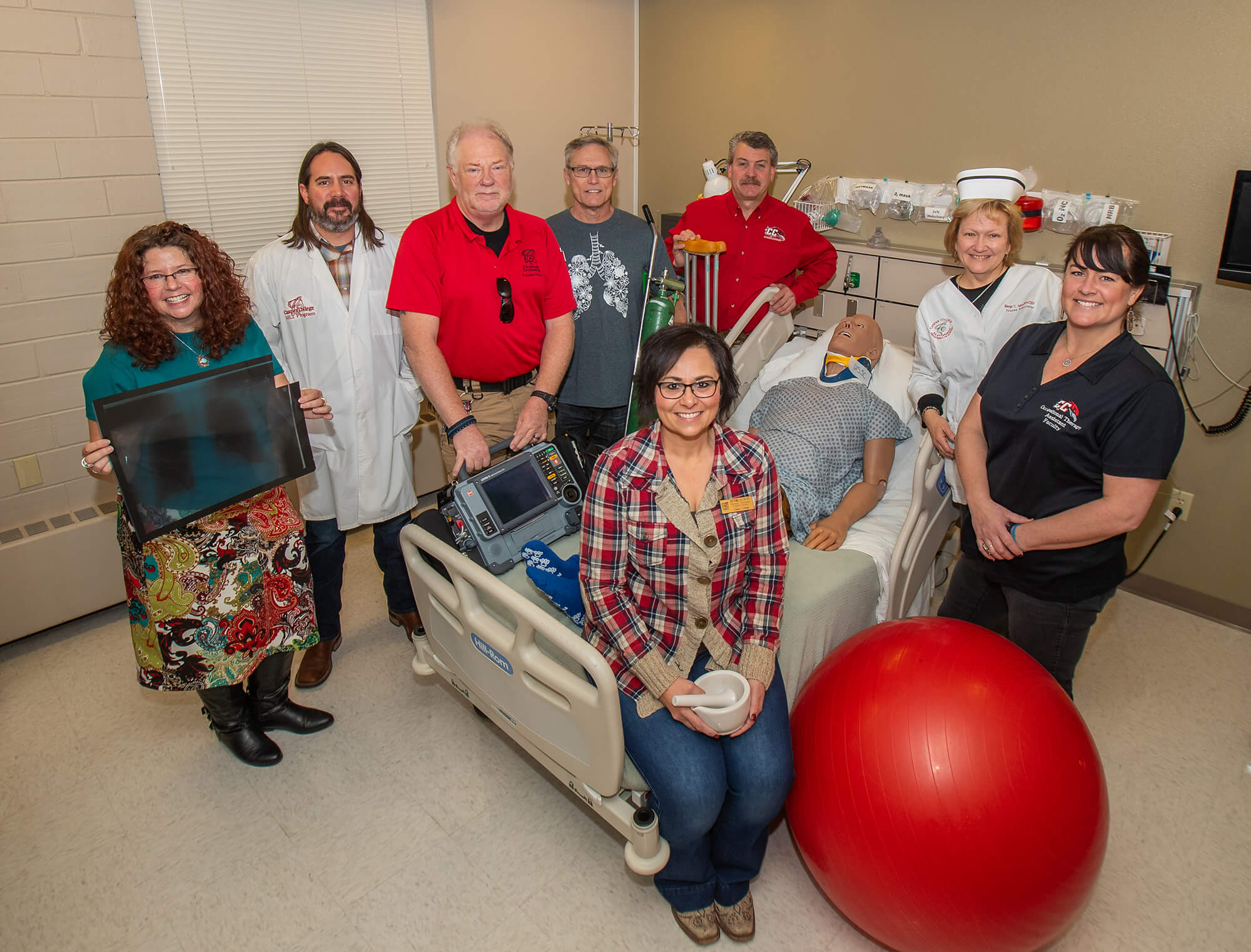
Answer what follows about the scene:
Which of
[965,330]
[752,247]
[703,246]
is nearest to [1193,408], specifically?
[965,330]

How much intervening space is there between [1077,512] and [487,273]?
176cm

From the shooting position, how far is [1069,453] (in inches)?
76.2

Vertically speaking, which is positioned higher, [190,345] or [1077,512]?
[190,345]

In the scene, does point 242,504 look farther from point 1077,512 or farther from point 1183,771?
point 1183,771

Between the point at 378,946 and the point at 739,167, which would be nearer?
the point at 378,946

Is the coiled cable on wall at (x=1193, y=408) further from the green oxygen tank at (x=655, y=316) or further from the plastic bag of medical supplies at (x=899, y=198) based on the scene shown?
the green oxygen tank at (x=655, y=316)

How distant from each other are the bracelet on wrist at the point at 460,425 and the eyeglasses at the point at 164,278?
0.80 metres

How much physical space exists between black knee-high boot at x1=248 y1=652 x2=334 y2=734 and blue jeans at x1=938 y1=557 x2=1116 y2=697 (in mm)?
1886

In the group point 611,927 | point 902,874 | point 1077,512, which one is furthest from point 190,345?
point 1077,512

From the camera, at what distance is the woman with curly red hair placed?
1.99 metres

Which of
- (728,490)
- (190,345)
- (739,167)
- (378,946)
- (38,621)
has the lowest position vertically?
(378,946)

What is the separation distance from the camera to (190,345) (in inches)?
82.2

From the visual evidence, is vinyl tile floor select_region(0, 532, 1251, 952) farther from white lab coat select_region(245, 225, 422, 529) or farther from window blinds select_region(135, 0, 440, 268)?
window blinds select_region(135, 0, 440, 268)

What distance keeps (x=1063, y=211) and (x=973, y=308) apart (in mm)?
1056
